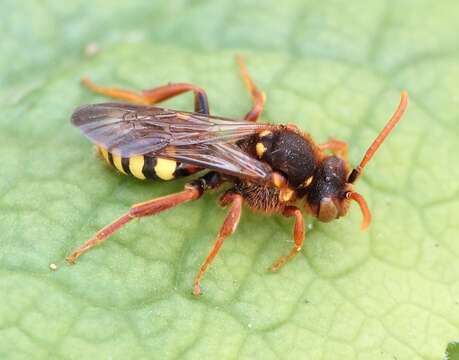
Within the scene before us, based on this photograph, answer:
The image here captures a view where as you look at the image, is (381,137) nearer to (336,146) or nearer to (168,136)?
(336,146)

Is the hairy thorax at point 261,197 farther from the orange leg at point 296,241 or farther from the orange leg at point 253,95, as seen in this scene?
the orange leg at point 253,95

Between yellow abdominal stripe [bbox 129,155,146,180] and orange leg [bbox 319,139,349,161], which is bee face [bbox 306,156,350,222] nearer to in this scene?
orange leg [bbox 319,139,349,161]

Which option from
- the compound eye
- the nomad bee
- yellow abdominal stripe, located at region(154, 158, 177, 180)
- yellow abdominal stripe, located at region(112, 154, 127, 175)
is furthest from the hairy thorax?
yellow abdominal stripe, located at region(112, 154, 127, 175)

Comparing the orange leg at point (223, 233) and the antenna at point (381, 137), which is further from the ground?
the antenna at point (381, 137)

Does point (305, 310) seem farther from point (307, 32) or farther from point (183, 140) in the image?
point (307, 32)

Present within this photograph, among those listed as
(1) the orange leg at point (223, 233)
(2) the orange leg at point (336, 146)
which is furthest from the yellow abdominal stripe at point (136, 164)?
(2) the orange leg at point (336, 146)

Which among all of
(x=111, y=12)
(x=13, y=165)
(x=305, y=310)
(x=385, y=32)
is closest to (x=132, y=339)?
→ (x=305, y=310)
